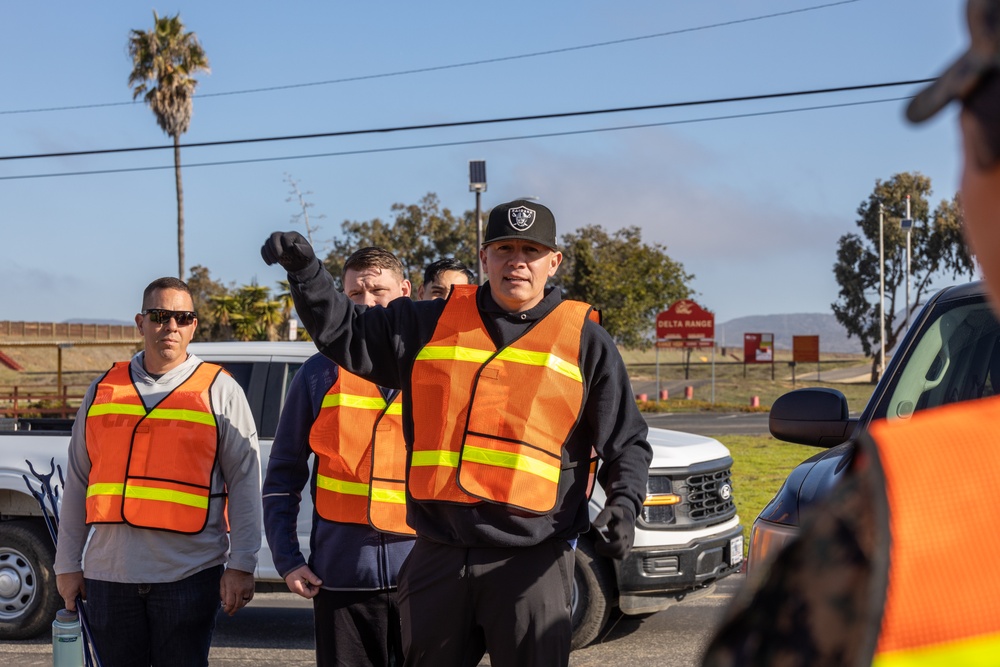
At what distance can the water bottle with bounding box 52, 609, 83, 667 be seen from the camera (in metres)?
4.34

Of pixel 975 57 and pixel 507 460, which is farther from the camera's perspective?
pixel 507 460

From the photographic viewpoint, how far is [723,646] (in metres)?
0.90

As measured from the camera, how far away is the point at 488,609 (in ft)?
10.7

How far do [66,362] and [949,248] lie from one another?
49.7 metres

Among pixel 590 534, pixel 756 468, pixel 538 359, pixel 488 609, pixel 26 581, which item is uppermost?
pixel 538 359

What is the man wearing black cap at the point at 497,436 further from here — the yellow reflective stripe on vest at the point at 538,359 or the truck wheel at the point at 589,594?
the truck wheel at the point at 589,594

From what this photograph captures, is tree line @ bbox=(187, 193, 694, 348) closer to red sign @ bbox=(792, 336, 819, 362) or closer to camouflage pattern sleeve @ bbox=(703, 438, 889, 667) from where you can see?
red sign @ bbox=(792, 336, 819, 362)

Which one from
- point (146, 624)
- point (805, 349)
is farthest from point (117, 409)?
point (805, 349)

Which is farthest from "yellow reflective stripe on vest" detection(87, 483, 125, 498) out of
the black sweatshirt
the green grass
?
the green grass

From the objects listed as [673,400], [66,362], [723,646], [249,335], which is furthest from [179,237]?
[723,646]

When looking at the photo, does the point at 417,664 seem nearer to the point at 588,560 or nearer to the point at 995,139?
the point at 995,139

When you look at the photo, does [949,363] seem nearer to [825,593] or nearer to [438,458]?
[438,458]

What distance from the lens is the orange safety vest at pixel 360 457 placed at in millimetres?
4059

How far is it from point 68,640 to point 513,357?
90.0 inches
